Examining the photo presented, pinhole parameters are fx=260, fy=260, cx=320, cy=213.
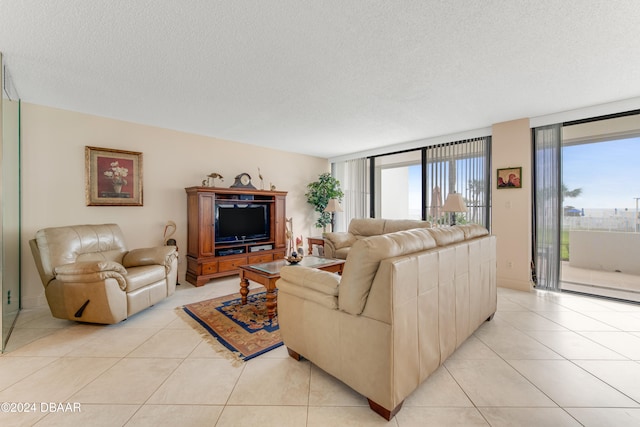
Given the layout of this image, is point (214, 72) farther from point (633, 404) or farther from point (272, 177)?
point (633, 404)

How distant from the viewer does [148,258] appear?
3.32m

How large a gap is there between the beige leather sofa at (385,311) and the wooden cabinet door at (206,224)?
8.50ft

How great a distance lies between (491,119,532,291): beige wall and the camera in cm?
387

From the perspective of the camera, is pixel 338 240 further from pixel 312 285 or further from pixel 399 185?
pixel 399 185

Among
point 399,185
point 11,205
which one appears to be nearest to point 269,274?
point 11,205

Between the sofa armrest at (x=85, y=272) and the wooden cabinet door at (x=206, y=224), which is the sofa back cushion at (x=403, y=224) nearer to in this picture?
the wooden cabinet door at (x=206, y=224)

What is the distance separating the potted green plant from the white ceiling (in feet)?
8.20

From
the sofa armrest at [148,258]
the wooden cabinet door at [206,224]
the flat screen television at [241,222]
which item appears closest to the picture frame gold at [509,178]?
the flat screen television at [241,222]

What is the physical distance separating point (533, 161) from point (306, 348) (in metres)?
4.30

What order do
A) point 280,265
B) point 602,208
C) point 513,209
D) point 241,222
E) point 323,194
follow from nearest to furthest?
point 280,265
point 513,209
point 241,222
point 602,208
point 323,194

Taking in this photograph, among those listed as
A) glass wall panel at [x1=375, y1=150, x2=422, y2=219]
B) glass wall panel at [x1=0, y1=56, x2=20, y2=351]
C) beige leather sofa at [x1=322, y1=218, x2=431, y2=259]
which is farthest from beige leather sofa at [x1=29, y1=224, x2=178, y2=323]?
glass wall panel at [x1=375, y1=150, x2=422, y2=219]

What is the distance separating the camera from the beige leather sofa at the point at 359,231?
4.72 metres

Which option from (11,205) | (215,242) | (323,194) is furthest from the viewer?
(323,194)

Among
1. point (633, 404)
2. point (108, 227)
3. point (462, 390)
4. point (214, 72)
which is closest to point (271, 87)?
point (214, 72)
